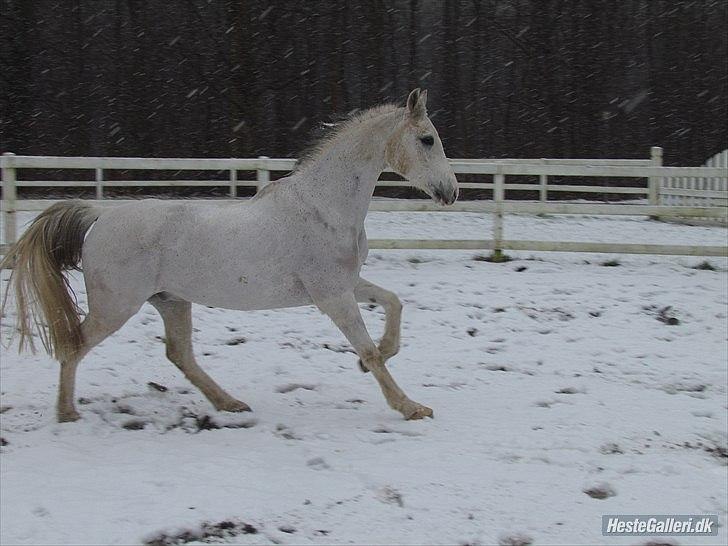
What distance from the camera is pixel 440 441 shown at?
441 centimetres

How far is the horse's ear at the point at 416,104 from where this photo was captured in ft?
15.8

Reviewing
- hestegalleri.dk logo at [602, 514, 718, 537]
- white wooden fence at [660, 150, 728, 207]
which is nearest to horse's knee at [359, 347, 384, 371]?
hestegalleri.dk logo at [602, 514, 718, 537]

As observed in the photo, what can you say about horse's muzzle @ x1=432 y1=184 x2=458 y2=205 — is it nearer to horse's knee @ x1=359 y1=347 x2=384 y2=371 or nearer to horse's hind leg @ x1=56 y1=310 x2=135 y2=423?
horse's knee @ x1=359 y1=347 x2=384 y2=371

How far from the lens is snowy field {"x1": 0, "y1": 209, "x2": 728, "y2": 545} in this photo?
3.49 meters

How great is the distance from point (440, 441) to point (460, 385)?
1.12 metres

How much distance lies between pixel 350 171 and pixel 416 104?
0.55m

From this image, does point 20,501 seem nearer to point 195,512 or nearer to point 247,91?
point 195,512

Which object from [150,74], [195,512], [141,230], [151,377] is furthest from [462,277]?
[150,74]

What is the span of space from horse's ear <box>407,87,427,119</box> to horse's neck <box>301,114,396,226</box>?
0.13 metres

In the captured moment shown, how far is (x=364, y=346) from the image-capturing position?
15.6 ft

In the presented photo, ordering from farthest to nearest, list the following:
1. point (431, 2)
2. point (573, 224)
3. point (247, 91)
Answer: point (431, 2) < point (247, 91) < point (573, 224)

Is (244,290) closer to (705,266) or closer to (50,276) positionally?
(50,276)

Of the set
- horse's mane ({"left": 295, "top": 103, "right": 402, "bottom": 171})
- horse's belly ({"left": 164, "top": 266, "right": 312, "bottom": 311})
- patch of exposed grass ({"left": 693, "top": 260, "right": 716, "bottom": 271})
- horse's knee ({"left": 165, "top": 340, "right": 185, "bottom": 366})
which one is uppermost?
horse's mane ({"left": 295, "top": 103, "right": 402, "bottom": 171})

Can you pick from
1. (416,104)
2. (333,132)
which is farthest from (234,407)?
(416,104)
